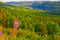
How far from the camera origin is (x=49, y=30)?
29.1 ft

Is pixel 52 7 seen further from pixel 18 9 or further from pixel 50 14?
pixel 18 9

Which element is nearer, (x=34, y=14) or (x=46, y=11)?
(x=46, y=11)

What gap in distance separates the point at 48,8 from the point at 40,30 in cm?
513

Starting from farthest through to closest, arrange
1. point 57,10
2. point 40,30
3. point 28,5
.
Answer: point 28,5
point 57,10
point 40,30

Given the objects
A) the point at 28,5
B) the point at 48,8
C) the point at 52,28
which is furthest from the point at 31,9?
the point at 52,28

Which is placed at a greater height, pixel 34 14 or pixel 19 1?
pixel 19 1

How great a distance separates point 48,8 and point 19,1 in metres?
2.31

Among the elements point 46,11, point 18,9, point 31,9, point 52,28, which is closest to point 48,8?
point 46,11

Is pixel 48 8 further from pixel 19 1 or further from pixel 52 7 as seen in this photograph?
pixel 19 1

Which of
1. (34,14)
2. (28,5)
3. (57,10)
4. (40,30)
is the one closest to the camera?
(40,30)

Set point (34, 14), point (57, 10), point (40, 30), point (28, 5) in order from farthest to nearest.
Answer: point (34, 14)
point (28, 5)
point (57, 10)
point (40, 30)

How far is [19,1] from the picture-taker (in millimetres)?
14812

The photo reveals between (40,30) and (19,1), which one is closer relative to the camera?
(40,30)

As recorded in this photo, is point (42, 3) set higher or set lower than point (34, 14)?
higher
